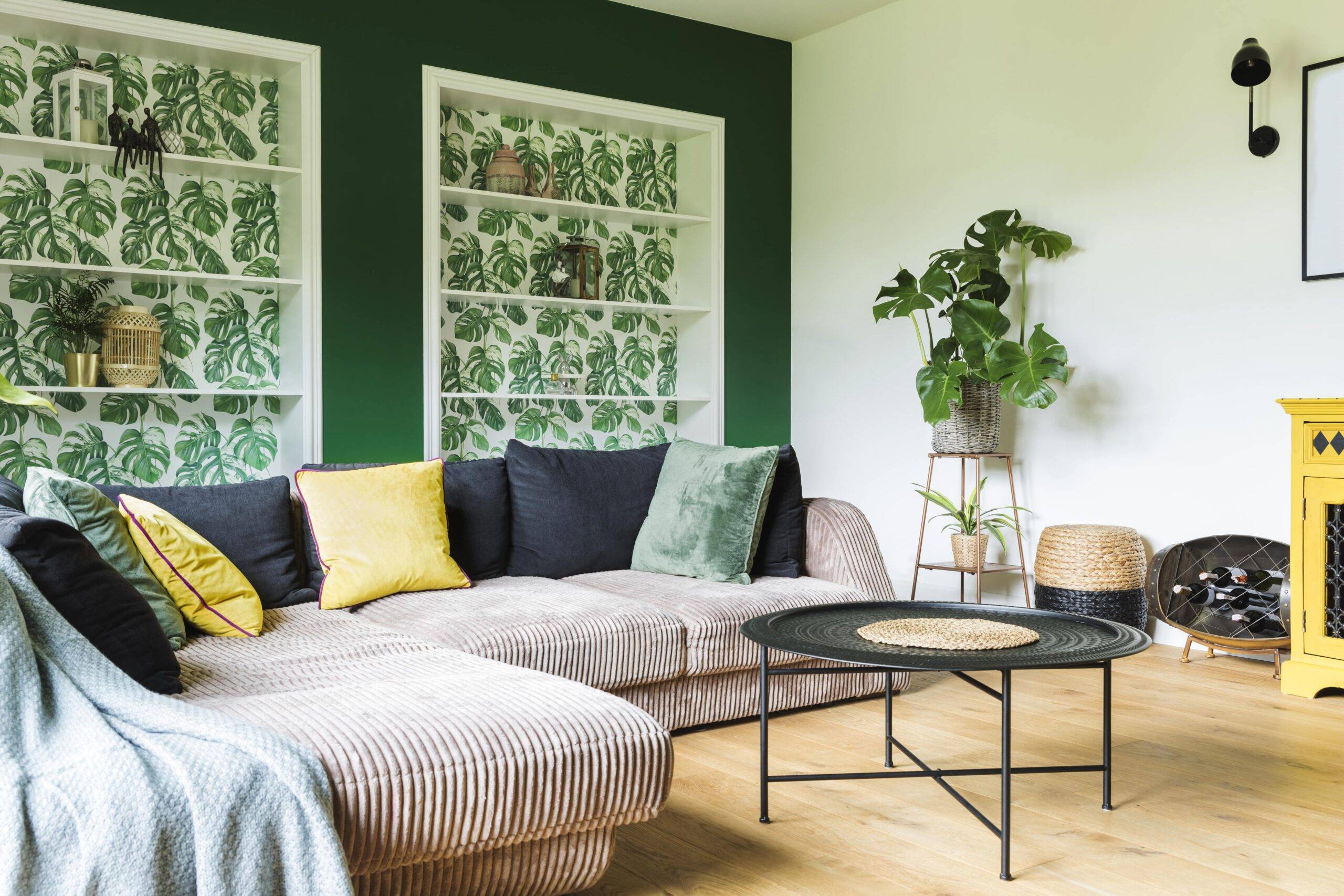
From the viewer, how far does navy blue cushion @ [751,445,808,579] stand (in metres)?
3.63

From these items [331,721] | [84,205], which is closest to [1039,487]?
[331,721]

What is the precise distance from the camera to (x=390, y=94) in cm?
455

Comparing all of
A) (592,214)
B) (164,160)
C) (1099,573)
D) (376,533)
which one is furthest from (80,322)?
(1099,573)

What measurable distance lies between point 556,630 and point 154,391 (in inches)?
80.2

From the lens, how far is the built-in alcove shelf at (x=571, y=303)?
4.85 m

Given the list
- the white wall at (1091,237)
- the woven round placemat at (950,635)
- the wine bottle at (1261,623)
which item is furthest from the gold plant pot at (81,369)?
the wine bottle at (1261,623)

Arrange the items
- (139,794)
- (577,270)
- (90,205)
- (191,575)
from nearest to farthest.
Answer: (139,794), (191,575), (90,205), (577,270)

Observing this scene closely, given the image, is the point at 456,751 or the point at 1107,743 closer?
the point at 456,751

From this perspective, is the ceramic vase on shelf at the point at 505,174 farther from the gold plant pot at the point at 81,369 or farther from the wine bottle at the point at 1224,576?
the wine bottle at the point at 1224,576

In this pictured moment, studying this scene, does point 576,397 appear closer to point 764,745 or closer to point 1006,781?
point 764,745

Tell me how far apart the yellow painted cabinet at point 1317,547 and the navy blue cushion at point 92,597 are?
3.19m

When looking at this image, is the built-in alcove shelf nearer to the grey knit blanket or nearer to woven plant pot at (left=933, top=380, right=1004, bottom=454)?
woven plant pot at (left=933, top=380, right=1004, bottom=454)

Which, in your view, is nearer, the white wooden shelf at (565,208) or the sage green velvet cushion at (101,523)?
the sage green velvet cushion at (101,523)

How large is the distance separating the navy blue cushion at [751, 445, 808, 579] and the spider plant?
0.98 m
